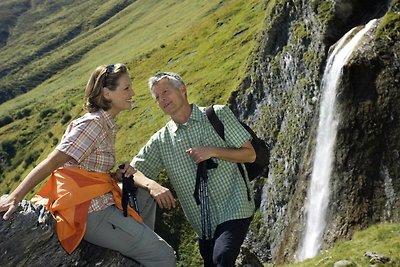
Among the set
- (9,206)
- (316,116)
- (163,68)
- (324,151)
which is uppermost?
(9,206)

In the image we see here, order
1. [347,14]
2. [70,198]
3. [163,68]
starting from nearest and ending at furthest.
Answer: [70,198], [347,14], [163,68]

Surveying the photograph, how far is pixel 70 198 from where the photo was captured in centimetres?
807

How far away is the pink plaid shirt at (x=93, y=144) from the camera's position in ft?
26.6

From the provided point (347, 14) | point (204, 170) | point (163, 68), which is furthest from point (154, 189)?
point (163, 68)

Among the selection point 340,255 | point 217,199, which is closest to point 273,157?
point 340,255

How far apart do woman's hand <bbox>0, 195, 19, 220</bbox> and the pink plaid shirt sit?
0.99 metres

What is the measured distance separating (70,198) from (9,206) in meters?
0.89

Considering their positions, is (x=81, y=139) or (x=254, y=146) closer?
(x=81, y=139)

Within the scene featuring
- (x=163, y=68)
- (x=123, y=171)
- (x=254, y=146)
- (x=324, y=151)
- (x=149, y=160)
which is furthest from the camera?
(x=163, y=68)

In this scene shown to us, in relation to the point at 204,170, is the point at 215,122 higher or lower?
higher

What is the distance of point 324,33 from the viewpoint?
31.0 m

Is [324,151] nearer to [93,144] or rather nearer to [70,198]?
[93,144]

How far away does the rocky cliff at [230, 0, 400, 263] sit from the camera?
24922 mm

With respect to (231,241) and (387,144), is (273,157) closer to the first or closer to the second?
(387,144)
